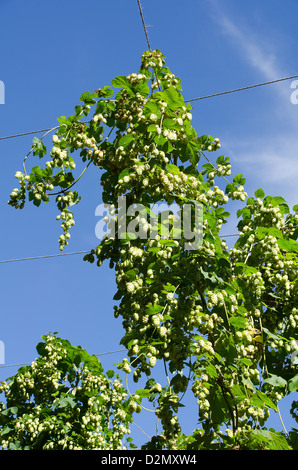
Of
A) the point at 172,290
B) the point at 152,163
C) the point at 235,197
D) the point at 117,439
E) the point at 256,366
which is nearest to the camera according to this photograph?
the point at 172,290

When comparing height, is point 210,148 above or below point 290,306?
above

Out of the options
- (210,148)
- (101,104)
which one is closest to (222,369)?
(210,148)

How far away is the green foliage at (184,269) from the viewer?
2439 mm

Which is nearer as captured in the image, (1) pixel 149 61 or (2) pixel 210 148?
(1) pixel 149 61

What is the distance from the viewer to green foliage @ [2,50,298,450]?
8.00 ft

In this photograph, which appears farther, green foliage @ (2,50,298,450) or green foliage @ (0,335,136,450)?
green foliage @ (0,335,136,450)

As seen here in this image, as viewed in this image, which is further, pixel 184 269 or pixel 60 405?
pixel 60 405

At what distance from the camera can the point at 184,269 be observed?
2.59 m

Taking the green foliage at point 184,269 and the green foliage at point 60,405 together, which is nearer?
the green foliage at point 184,269
